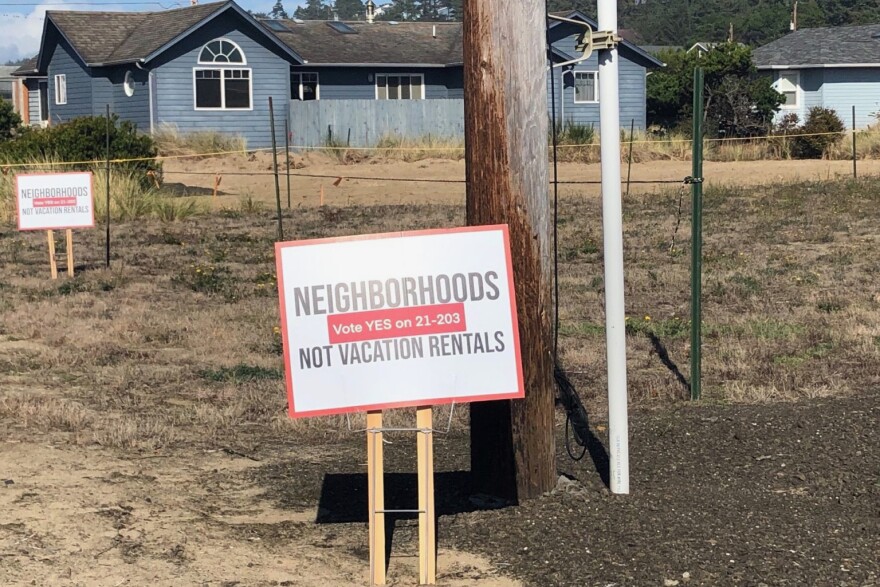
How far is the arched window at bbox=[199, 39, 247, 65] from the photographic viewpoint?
1471 inches

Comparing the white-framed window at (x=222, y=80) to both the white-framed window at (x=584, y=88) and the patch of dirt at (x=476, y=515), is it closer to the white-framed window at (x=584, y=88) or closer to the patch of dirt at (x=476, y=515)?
the white-framed window at (x=584, y=88)

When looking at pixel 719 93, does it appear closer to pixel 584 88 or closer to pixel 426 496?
pixel 584 88

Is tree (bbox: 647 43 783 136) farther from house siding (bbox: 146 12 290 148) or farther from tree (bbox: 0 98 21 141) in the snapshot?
tree (bbox: 0 98 21 141)

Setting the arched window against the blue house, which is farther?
the arched window

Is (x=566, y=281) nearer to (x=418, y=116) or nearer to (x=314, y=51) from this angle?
(x=418, y=116)

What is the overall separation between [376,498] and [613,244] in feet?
5.00

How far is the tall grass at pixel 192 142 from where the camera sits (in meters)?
33.9

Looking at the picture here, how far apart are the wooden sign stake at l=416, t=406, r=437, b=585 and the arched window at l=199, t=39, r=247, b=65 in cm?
3393

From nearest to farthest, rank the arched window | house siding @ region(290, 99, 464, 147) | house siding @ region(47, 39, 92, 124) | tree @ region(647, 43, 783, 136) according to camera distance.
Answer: house siding @ region(290, 99, 464, 147) < the arched window < house siding @ region(47, 39, 92, 124) < tree @ region(647, 43, 783, 136)

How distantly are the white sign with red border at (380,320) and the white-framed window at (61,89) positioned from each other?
38.1 m

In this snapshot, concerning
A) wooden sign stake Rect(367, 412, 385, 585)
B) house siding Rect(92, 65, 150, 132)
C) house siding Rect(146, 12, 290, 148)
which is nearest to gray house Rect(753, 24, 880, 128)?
house siding Rect(146, 12, 290, 148)

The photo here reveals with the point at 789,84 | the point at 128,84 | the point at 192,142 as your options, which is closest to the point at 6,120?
the point at 192,142

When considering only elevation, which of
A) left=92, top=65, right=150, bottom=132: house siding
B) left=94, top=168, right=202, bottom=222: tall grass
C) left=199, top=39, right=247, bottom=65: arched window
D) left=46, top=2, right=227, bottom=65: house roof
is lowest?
left=94, top=168, right=202, bottom=222: tall grass

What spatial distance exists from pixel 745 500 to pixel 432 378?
1670mm
